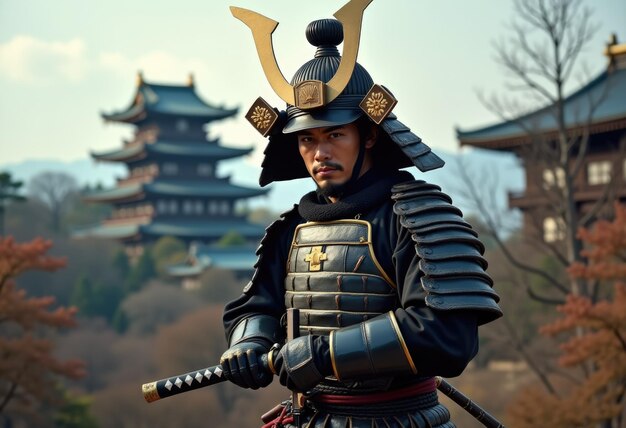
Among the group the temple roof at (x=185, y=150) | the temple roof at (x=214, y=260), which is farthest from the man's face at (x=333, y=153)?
the temple roof at (x=185, y=150)

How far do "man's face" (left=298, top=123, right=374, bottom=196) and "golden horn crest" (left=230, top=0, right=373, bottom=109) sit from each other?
0.14m

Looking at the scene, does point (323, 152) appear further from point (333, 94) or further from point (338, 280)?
point (338, 280)

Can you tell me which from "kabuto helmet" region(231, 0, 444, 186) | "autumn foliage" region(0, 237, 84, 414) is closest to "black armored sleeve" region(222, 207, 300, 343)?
"kabuto helmet" region(231, 0, 444, 186)

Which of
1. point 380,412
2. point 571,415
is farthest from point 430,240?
point 571,415

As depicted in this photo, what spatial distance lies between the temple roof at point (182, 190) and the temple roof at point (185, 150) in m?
1.32

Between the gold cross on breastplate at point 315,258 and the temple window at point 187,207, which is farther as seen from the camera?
the temple window at point 187,207

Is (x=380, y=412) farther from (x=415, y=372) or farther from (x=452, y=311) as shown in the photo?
(x=452, y=311)

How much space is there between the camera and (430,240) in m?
3.20

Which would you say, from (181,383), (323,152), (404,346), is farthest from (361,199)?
(181,383)

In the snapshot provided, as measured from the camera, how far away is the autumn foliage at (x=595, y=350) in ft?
39.3

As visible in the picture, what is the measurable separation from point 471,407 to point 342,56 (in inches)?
66.4

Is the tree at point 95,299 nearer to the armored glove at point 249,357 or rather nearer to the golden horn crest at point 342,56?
the armored glove at point 249,357

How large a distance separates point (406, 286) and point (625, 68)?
80.3 feet

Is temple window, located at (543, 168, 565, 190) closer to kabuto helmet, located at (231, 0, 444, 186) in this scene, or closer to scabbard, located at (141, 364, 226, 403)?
kabuto helmet, located at (231, 0, 444, 186)
